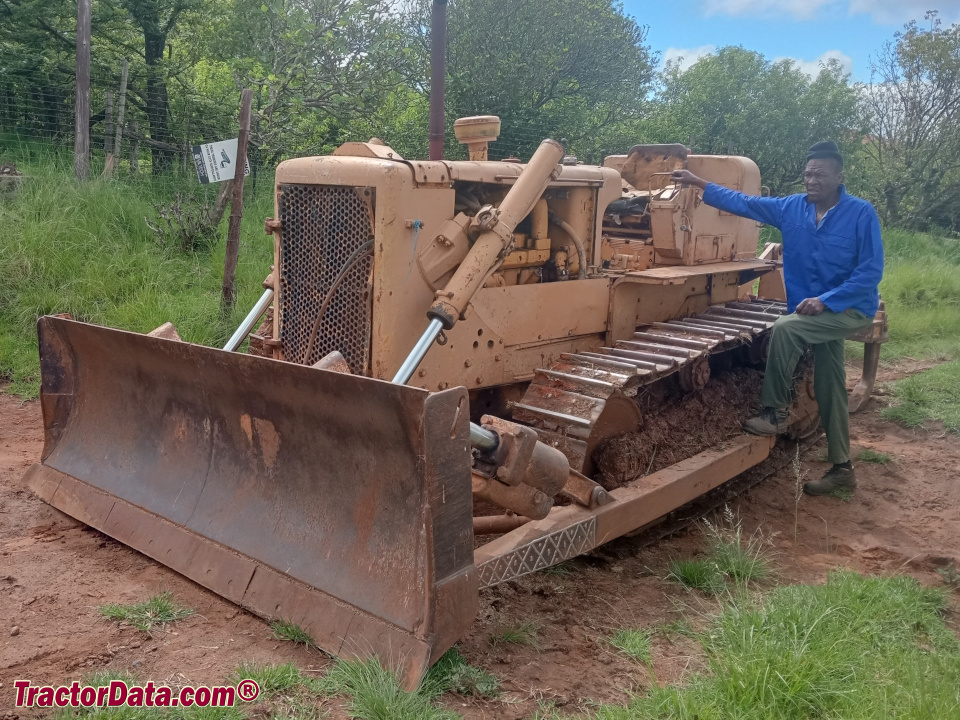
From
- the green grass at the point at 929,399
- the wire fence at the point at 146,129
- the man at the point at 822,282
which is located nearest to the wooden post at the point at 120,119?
the wire fence at the point at 146,129

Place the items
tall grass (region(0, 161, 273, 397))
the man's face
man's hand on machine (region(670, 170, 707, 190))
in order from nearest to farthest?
the man's face, man's hand on machine (region(670, 170, 707, 190)), tall grass (region(0, 161, 273, 397))

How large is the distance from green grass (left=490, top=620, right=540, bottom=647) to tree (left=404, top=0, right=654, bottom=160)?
9431 mm

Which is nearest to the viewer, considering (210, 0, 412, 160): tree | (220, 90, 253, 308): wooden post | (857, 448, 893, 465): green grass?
(857, 448, 893, 465): green grass

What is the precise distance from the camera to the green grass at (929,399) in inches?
272

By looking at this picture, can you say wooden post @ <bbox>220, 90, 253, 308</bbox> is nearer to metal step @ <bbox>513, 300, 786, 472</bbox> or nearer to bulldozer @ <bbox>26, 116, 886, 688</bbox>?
bulldozer @ <bbox>26, 116, 886, 688</bbox>

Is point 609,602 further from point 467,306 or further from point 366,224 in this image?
point 366,224

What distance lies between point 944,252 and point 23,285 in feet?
48.6

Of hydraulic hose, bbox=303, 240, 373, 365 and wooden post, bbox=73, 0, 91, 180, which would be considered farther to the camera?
wooden post, bbox=73, 0, 91, 180

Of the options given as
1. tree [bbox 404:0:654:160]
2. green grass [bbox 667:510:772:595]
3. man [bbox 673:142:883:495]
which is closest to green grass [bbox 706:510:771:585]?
green grass [bbox 667:510:772:595]

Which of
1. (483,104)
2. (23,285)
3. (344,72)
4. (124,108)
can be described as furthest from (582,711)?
(483,104)

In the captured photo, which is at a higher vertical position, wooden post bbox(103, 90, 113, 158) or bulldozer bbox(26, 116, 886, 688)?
wooden post bbox(103, 90, 113, 158)

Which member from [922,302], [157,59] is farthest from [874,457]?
[157,59]

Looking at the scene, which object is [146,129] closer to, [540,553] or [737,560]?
[540,553]

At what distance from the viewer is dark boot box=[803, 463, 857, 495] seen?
5.36 metres
